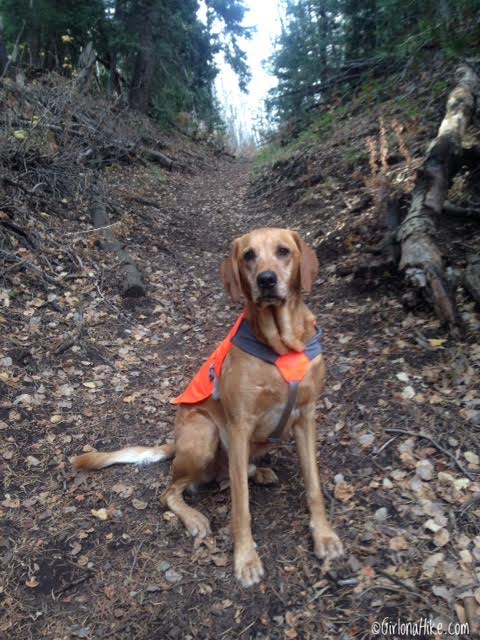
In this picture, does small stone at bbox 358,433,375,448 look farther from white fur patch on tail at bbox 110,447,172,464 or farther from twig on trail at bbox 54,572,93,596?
twig on trail at bbox 54,572,93,596

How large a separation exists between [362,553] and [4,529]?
96.3 inches

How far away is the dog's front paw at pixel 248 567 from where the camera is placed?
280 cm

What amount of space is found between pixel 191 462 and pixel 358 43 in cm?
1615

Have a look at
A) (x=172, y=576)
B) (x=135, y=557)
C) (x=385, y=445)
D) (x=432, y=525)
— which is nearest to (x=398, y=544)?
(x=432, y=525)

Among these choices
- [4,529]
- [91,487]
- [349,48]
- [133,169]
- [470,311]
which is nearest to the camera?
[4,529]

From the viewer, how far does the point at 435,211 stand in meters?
5.06

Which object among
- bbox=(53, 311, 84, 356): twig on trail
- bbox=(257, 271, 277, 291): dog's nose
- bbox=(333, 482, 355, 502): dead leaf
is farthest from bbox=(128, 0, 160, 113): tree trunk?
bbox=(333, 482, 355, 502): dead leaf

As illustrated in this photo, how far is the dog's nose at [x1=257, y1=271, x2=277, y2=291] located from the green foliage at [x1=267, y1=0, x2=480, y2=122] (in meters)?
4.50

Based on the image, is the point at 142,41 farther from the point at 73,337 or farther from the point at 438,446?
the point at 438,446

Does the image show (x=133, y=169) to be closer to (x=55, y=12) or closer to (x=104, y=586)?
(x=55, y=12)

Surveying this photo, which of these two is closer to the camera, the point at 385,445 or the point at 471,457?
the point at 471,457

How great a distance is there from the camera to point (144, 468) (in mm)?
3826

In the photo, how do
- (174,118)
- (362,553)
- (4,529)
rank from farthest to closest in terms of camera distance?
(174,118)
(4,529)
(362,553)

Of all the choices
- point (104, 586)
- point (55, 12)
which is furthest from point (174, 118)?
point (104, 586)
